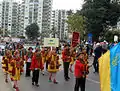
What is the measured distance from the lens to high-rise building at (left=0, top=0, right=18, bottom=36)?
598 ft

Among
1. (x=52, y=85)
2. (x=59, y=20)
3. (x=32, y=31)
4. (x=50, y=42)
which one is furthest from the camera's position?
(x=59, y=20)

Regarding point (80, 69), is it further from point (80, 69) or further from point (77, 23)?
point (77, 23)

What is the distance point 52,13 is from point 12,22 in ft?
74.5

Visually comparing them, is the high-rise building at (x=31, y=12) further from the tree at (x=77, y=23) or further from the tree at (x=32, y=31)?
the tree at (x=77, y=23)

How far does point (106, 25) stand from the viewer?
4194 centimetres

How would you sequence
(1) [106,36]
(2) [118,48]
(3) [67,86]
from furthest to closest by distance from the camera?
(1) [106,36] → (3) [67,86] → (2) [118,48]

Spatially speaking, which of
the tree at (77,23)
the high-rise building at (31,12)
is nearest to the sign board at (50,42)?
the tree at (77,23)

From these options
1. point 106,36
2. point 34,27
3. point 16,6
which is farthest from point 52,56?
point 16,6

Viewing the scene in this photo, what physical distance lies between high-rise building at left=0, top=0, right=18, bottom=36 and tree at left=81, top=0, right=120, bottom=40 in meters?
141

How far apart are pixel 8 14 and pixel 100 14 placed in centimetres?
15216

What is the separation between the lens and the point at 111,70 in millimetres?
3496

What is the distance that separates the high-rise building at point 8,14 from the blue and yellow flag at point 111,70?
17839cm

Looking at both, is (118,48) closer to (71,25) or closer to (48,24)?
(71,25)

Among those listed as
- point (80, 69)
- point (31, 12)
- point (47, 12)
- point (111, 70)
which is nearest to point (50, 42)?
point (80, 69)
